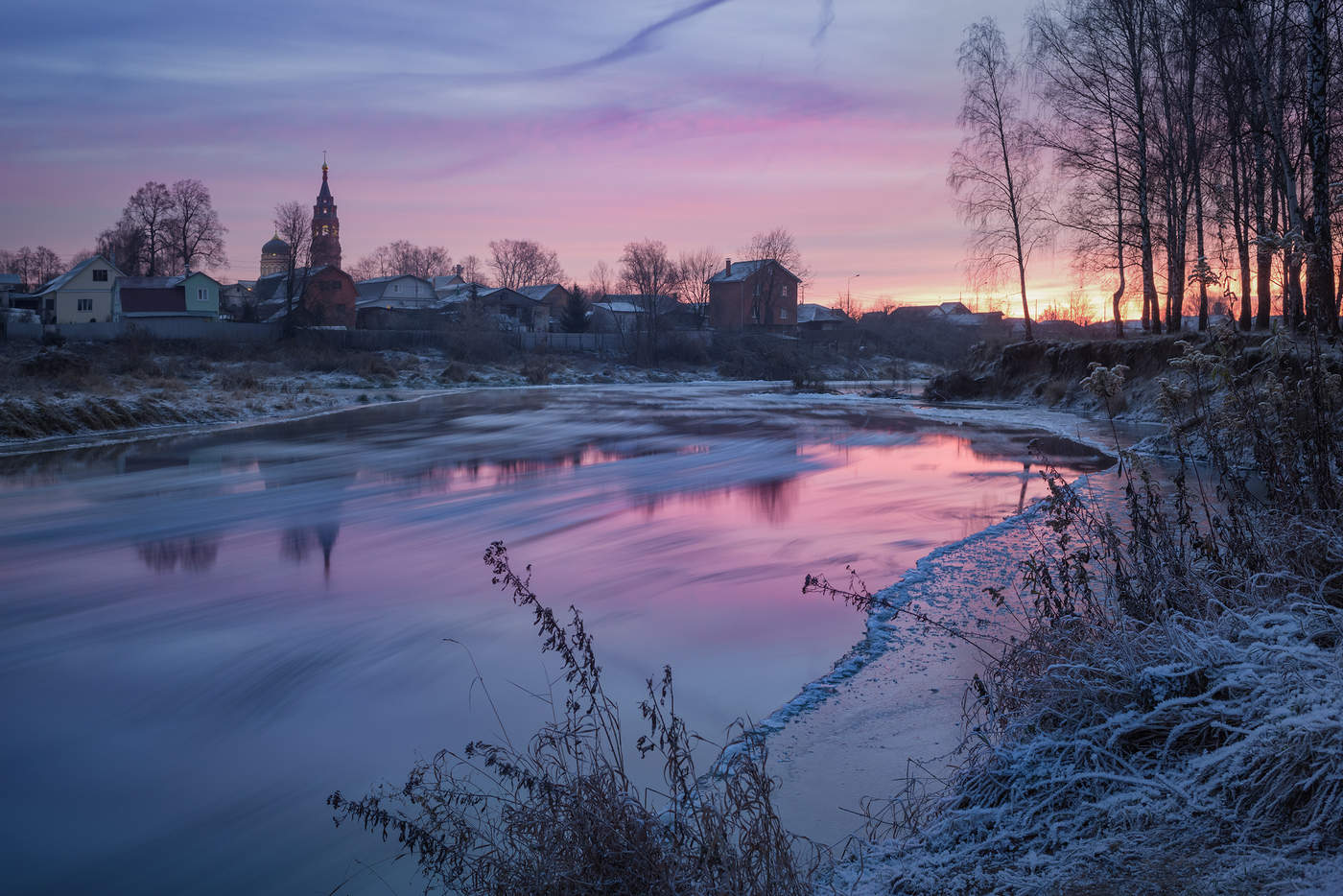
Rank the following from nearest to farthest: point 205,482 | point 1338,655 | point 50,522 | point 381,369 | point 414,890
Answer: point 1338,655, point 414,890, point 50,522, point 205,482, point 381,369

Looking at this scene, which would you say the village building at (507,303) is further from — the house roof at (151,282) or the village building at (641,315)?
the house roof at (151,282)

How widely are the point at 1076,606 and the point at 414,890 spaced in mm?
4434

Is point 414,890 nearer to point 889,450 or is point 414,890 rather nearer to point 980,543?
point 980,543

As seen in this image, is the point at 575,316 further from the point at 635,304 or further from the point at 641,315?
the point at 635,304

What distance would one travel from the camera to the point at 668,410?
112 ft

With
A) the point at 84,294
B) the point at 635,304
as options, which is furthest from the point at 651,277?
the point at 84,294

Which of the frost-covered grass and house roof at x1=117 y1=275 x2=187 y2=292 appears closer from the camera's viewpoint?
the frost-covered grass

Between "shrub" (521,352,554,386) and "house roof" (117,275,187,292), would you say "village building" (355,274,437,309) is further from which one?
"shrub" (521,352,554,386)

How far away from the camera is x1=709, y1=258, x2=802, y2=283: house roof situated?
9275cm

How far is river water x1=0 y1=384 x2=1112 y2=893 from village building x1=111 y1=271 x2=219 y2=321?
62.0m

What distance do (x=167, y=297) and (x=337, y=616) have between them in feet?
251

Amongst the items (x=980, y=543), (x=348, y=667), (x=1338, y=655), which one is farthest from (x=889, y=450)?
→ (x=1338, y=655)

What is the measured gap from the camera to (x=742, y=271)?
94.4 m

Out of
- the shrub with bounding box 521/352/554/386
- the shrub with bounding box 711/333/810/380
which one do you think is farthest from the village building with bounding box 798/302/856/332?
the shrub with bounding box 521/352/554/386
